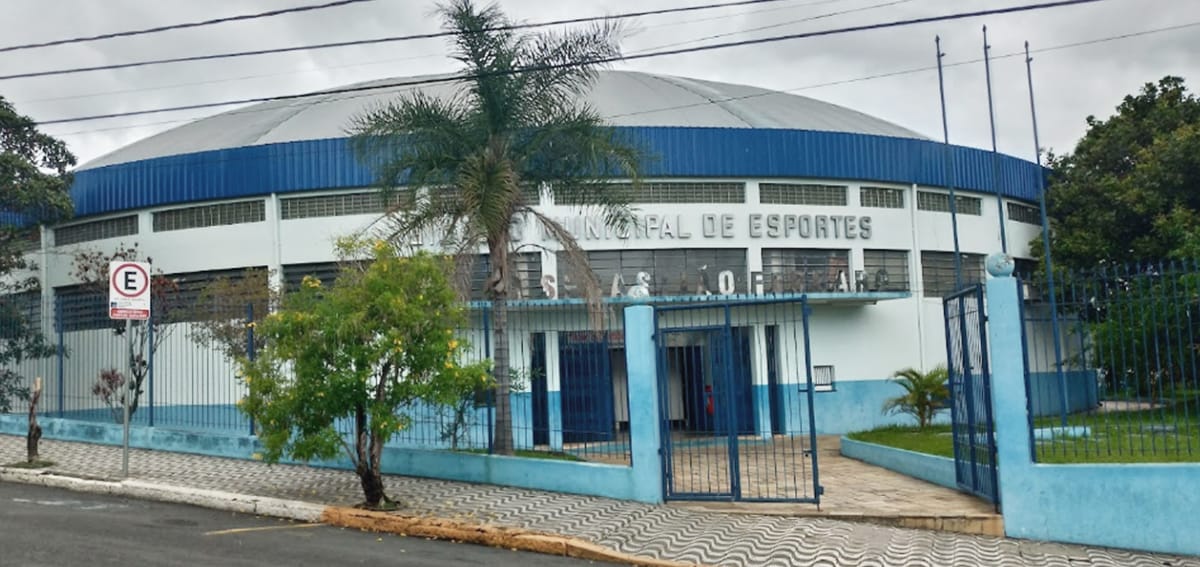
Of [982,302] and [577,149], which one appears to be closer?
[982,302]

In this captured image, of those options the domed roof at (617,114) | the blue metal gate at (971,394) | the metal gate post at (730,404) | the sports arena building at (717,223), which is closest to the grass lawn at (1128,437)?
the blue metal gate at (971,394)

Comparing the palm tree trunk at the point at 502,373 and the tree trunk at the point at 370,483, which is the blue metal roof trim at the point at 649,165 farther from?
the tree trunk at the point at 370,483

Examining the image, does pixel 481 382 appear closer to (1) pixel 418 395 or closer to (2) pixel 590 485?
(1) pixel 418 395

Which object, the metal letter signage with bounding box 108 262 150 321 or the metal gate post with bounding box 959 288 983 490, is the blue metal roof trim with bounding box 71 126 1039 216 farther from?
the metal gate post with bounding box 959 288 983 490

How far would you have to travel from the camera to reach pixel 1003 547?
31.2ft

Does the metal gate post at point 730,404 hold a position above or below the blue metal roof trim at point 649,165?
below

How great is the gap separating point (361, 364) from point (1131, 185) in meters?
21.8

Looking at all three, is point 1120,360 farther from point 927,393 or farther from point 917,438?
point 927,393

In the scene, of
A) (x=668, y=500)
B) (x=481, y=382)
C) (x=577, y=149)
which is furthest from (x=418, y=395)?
(x=577, y=149)

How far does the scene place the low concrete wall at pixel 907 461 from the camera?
1255 centimetres

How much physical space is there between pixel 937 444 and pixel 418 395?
807 cm

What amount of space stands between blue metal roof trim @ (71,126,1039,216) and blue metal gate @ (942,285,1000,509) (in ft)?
36.6

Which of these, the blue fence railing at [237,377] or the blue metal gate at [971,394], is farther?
the blue fence railing at [237,377]

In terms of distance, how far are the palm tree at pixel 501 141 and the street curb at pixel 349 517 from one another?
379 centimetres
